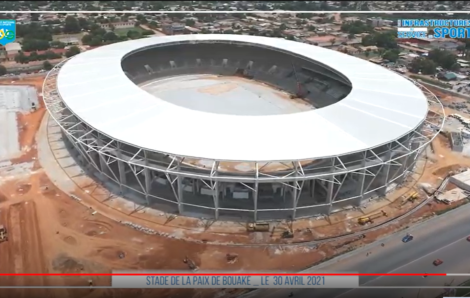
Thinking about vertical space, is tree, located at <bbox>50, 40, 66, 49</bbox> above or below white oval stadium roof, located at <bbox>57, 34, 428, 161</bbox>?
above

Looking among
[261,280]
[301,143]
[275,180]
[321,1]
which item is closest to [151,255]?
[261,280]

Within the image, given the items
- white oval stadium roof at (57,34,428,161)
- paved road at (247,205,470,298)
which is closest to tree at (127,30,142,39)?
white oval stadium roof at (57,34,428,161)

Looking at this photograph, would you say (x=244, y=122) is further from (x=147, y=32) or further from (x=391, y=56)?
(x=147, y=32)

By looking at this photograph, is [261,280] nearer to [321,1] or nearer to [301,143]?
[301,143]

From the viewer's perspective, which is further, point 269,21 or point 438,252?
point 269,21

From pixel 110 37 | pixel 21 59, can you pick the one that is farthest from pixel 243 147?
pixel 110 37

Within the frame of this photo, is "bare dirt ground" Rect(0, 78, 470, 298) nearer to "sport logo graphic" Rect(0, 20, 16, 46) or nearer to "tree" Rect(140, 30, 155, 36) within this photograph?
"sport logo graphic" Rect(0, 20, 16, 46)

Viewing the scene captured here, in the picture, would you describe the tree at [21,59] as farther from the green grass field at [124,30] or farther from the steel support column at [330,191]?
the steel support column at [330,191]
